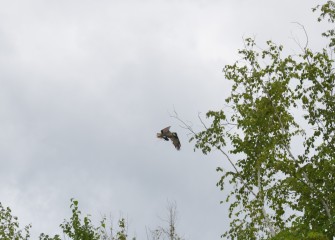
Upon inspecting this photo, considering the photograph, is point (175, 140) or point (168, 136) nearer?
point (168, 136)

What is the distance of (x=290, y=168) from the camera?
18.9 meters

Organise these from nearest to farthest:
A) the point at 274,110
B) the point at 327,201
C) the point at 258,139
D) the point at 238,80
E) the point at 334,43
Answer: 1. the point at 327,201
2. the point at 334,43
3. the point at 274,110
4. the point at 258,139
5. the point at 238,80

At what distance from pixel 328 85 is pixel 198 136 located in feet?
27.8

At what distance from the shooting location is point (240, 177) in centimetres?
2470

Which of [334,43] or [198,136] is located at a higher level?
[198,136]

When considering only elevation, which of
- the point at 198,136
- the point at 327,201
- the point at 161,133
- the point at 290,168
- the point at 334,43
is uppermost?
the point at 198,136

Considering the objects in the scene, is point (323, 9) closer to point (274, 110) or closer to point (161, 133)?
point (274, 110)

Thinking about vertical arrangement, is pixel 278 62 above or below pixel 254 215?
above

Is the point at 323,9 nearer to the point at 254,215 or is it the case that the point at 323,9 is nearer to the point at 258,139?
the point at 258,139

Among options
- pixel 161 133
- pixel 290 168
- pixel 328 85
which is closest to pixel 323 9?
pixel 328 85

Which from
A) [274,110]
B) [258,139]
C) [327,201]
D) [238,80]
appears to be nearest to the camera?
[327,201]

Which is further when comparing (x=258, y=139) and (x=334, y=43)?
(x=258, y=139)

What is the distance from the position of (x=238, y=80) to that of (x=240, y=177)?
4.71 meters

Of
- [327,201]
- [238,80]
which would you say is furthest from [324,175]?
[238,80]
